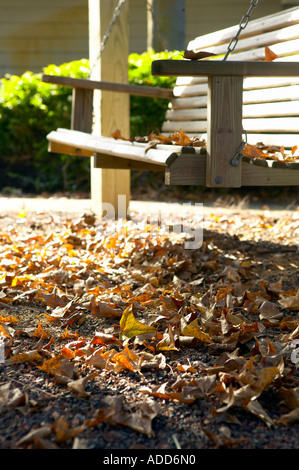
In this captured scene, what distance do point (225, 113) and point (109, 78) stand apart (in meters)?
2.18

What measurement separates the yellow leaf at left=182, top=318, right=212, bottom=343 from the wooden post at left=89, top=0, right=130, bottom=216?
98.8 inches

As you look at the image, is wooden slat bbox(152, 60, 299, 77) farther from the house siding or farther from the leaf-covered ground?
the house siding

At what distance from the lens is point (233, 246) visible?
331 cm

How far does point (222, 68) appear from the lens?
7.09ft

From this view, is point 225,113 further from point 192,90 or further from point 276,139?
point 192,90

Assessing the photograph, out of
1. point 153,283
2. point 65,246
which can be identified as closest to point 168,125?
point 65,246

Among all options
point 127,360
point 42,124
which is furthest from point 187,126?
point 42,124

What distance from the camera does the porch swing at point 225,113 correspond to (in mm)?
2197

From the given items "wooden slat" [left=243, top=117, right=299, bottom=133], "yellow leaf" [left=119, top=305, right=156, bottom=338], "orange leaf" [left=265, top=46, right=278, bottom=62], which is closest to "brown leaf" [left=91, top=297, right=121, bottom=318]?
"yellow leaf" [left=119, top=305, right=156, bottom=338]

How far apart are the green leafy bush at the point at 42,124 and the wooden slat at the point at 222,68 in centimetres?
370

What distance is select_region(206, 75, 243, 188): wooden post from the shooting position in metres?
2.21

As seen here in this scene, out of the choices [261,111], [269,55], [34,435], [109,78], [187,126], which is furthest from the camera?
[109,78]
